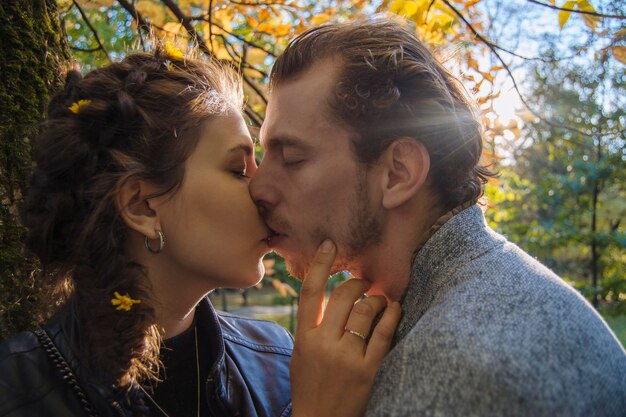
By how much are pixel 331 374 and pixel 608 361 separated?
0.74 m

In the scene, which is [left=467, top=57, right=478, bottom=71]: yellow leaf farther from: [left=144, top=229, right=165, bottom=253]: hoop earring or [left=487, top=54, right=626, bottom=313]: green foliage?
[left=487, top=54, right=626, bottom=313]: green foliage

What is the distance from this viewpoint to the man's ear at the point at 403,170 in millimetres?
1960

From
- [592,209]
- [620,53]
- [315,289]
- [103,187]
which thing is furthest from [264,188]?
[592,209]

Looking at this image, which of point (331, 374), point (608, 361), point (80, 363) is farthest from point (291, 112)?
point (608, 361)

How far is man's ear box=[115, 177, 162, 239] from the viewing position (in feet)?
6.53

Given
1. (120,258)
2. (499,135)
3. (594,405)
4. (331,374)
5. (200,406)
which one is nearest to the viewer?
(594,405)

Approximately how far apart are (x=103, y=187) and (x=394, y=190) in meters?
0.99

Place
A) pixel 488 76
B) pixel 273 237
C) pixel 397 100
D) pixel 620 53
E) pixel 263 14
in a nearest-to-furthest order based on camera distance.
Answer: pixel 397 100, pixel 273 237, pixel 620 53, pixel 488 76, pixel 263 14

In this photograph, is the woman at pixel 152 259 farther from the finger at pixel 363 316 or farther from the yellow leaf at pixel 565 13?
the yellow leaf at pixel 565 13

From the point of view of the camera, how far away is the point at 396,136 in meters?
2.03

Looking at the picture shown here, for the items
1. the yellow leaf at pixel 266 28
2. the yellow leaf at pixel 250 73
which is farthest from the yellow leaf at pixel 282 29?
the yellow leaf at pixel 250 73

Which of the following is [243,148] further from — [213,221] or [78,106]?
[78,106]

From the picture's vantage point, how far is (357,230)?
200 cm

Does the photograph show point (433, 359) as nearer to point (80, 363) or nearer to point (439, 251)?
point (439, 251)
